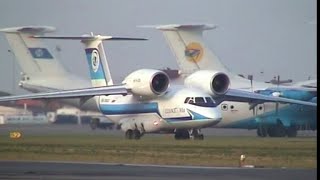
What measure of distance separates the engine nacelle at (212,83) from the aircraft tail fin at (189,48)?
21534 mm

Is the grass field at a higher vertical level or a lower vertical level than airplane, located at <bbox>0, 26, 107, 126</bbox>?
lower

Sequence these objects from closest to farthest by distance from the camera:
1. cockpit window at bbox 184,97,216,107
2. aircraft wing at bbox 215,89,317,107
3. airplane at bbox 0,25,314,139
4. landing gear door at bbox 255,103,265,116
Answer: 1. cockpit window at bbox 184,97,216,107
2. airplane at bbox 0,25,314,139
3. aircraft wing at bbox 215,89,317,107
4. landing gear door at bbox 255,103,265,116

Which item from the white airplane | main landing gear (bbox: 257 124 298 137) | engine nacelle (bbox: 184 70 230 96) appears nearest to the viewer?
engine nacelle (bbox: 184 70 230 96)

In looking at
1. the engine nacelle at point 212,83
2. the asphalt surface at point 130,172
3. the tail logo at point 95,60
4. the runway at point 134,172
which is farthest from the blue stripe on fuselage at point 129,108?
the runway at point 134,172

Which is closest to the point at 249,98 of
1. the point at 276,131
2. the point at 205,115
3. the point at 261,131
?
the point at 261,131

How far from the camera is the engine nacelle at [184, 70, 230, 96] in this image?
65.5 metres

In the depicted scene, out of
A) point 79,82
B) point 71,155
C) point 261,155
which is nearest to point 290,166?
point 261,155

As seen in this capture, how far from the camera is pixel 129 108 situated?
2657 inches

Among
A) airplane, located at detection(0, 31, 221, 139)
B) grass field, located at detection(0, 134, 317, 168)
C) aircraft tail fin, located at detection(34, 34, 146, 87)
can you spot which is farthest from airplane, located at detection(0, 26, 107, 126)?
grass field, located at detection(0, 134, 317, 168)

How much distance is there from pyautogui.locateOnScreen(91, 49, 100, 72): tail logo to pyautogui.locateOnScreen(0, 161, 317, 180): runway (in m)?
38.8

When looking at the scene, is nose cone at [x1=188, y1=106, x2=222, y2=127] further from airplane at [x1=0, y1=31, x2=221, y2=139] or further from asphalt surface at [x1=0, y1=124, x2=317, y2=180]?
asphalt surface at [x1=0, y1=124, x2=317, y2=180]

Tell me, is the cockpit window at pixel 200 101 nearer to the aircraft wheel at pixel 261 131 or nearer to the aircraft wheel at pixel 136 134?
the aircraft wheel at pixel 136 134

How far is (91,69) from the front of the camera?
246 feet

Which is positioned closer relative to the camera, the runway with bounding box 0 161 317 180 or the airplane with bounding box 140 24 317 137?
the runway with bounding box 0 161 317 180
